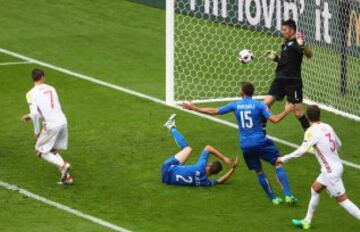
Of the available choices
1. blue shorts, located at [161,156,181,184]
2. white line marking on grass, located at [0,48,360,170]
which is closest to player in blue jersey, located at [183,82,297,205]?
blue shorts, located at [161,156,181,184]

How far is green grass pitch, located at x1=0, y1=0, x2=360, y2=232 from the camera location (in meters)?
18.1

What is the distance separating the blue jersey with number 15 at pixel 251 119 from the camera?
18566mm

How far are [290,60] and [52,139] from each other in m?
4.83

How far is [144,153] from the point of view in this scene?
2148 cm

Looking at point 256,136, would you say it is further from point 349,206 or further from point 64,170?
point 64,170

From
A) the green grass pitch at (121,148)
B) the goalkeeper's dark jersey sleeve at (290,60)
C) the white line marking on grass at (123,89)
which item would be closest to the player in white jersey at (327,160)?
the green grass pitch at (121,148)

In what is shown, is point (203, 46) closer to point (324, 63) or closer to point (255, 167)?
point (324, 63)

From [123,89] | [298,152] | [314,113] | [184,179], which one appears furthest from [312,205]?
[123,89]

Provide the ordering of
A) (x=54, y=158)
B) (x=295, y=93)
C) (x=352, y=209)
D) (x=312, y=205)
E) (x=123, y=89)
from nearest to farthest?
(x=352, y=209), (x=312, y=205), (x=54, y=158), (x=295, y=93), (x=123, y=89)

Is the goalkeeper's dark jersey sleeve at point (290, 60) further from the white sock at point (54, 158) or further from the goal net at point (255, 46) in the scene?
the white sock at point (54, 158)

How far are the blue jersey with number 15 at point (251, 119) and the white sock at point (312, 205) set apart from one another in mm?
1589

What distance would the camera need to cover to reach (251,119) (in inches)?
733

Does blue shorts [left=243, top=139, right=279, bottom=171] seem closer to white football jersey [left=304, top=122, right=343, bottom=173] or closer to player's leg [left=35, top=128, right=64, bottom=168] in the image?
white football jersey [left=304, top=122, right=343, bottom=173]

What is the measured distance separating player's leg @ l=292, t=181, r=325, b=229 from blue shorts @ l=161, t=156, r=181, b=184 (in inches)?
107
